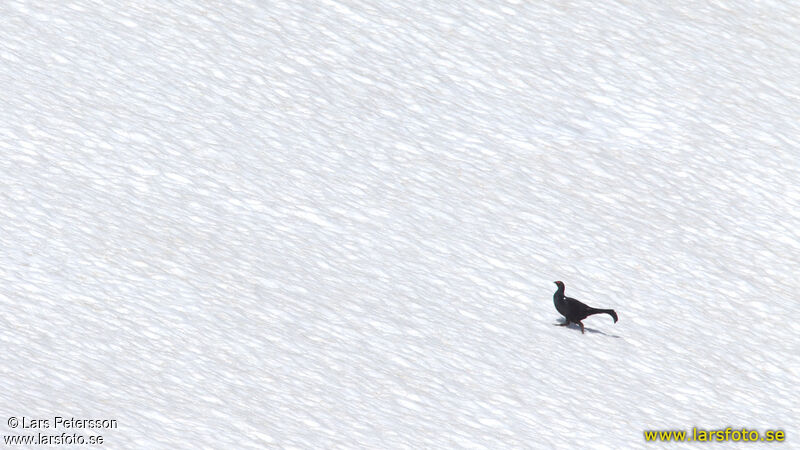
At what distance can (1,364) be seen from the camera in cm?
676

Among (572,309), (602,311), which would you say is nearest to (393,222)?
(572,309)

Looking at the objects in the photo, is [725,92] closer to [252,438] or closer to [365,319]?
[365,319]

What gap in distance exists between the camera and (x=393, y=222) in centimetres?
1028

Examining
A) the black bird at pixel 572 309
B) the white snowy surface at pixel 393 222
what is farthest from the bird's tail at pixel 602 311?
the white snowy surface at pixel 393 222

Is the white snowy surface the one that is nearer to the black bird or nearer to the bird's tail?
the black bird

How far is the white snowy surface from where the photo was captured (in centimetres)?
746

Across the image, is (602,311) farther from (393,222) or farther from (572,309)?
(393,222)

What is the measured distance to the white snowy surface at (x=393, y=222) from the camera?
7.46 metres

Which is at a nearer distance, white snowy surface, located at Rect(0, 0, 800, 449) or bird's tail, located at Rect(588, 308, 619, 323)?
white snowy surface, located at Rect(0, 0, 800, 449)

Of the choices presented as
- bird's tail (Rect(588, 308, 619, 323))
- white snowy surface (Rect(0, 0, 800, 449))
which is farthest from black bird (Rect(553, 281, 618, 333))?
white snowy surface (Rect(0, 0, 800, 449))

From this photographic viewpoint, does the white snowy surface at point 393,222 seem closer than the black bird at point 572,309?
Yes

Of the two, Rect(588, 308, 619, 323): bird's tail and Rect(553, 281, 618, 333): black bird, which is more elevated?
Rect(588, 308, 619, 323): bird's tail

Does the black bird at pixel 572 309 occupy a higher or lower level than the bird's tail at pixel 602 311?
lower

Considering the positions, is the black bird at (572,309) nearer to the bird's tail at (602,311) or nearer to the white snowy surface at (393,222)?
the bird's tail at (602,311)
